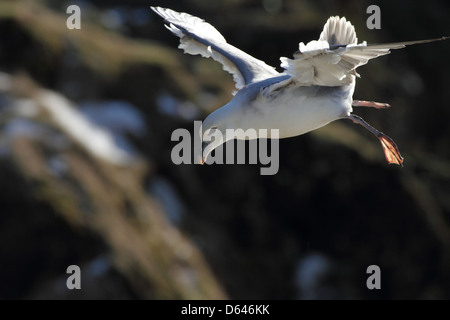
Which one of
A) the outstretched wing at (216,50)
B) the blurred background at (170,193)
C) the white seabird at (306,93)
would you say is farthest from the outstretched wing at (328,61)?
the blurred background at (170,193)

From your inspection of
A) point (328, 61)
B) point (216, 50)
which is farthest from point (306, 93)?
point (216, 50)

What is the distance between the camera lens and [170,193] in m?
23.1

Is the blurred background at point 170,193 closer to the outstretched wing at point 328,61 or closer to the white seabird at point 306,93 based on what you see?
the white seabird at point 306,93

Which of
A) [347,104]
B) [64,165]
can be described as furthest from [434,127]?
[347,104]

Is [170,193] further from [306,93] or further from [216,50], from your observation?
[306,93]

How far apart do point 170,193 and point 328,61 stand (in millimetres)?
15488

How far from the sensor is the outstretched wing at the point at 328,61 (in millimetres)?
7684

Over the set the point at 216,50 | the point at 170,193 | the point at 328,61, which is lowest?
the point at 328,61

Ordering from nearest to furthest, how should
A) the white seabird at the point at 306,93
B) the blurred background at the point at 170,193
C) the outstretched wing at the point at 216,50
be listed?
the white seabird at the point at 306,93 → the outstretched wing at the point at 216,50 → the blurred background at the point at 170,193

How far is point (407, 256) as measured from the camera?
2355 centimetres

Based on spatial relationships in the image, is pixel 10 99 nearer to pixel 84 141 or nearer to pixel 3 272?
pixel 84 141

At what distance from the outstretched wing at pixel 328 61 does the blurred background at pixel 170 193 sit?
10546 mm

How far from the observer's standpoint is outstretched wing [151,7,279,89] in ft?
31.1

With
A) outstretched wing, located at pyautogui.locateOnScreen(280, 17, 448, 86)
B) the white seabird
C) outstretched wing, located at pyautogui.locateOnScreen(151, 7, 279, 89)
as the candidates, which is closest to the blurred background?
outstretched wing, located at pyautogui.locateOnScreen(151, 7, 279, 89)
